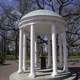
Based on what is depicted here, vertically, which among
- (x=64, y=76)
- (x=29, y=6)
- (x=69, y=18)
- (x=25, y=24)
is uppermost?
(x=29, y=6)

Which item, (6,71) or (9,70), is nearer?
(6,71)

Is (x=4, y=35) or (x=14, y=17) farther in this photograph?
(x=4, y=35)

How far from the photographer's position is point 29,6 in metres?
31.6

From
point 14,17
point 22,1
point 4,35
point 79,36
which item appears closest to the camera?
point 22,1

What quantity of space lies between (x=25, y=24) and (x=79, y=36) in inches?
993

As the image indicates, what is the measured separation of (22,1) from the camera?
104ft

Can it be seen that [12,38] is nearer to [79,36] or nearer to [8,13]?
[8,13]

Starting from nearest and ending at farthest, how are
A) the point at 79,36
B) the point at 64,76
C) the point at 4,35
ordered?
the point at 64,76
the point at 79,36
the point at 4,35

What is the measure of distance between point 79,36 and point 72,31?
2129 millimetres

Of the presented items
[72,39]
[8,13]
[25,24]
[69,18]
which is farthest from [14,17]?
[25,24]

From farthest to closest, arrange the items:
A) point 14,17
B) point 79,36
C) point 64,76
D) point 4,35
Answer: point 4,35 < point 79,36 < point 14,17 < point 64,76

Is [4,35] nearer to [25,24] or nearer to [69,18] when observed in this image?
[69,18]

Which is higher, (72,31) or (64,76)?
(72,31)

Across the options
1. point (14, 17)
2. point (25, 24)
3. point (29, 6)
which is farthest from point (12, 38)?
point (25, 24)
